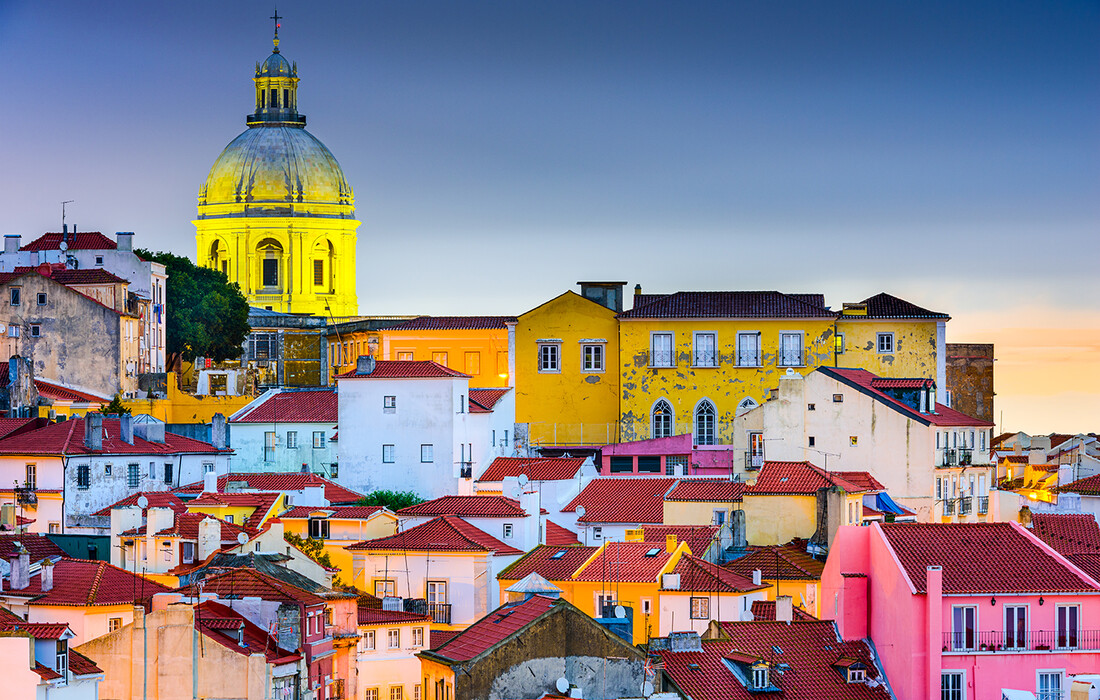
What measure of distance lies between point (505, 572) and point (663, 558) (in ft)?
14.7

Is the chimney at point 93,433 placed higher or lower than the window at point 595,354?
lower

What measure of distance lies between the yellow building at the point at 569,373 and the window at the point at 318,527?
20.3 meters

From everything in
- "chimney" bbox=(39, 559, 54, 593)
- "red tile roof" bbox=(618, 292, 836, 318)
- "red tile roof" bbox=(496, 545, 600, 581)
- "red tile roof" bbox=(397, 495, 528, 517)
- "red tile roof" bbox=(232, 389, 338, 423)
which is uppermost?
"red tile roof" bbox=(618, 292, 836, 318)

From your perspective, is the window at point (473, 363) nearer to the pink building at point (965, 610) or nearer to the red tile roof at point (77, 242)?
the red tile roof at point (77, 242)

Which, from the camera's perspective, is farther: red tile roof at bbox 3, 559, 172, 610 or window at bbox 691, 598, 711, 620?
window at bbox 691, 598, 711, 620

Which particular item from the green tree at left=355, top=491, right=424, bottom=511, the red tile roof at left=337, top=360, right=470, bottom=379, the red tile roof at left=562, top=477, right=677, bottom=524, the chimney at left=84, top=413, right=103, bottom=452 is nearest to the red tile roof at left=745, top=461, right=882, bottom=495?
the red tile roof at left=562, top=477, right=677, bottom=524

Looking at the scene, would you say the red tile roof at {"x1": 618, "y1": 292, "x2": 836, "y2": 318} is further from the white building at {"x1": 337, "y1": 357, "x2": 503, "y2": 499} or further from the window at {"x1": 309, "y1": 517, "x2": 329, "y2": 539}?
the window at {"x1": 309, "y1": 517, "x2": 329, "y2": 539}


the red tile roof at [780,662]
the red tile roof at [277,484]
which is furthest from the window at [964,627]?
the red tile roof at [277,484]

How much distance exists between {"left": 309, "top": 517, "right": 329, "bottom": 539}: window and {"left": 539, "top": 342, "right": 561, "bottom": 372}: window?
71.0ft

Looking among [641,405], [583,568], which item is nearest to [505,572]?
[583,568]

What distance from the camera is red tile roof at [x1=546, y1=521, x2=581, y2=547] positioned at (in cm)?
6123

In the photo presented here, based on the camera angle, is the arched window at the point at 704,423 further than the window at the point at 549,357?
No

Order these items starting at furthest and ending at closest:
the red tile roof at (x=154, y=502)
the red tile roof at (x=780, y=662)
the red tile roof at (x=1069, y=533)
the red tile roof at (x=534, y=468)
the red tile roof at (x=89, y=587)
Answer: the red tile roof at (x=534, y=468) < the red tile roof at (x=154, y=502) < the red tile roof at (x=1069, y=533) < the red tile roof at (x=89, y=587) < the red tile roof at (x=780, y=662)

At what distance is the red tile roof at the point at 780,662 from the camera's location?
120 ft
